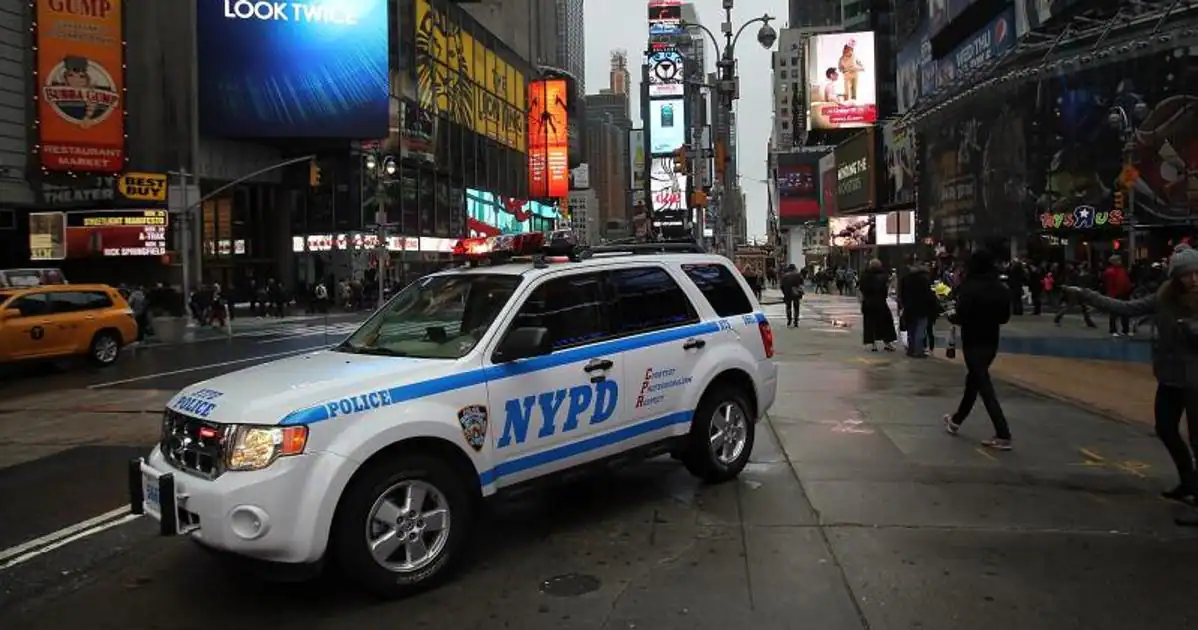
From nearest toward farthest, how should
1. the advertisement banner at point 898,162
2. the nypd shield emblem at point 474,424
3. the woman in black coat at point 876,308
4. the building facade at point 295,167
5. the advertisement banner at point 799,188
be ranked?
the nypd shield emblem at point 474,424, the woman in black coat at point 876,308, the building facade at point 295,167, the advertisement banner at point 898,162, the advertisement banner at point 799,188

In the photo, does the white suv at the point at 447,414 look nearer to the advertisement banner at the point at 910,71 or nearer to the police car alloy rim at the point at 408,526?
the police car alloy rim at the point at 408,526

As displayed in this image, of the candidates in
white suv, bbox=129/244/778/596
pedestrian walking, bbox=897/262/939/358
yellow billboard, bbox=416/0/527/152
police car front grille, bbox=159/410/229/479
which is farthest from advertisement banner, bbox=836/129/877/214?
police car front grille, bbox=159/410/229/479

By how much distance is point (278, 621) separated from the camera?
14.1 feet

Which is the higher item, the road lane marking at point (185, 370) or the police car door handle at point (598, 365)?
the police car door handle at point (598, 365)

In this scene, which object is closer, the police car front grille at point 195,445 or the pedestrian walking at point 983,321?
the police car front grille at point 195,445

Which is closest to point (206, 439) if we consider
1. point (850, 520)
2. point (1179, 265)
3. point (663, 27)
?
point (850, 520)

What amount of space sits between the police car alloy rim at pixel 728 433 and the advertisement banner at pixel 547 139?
87.1 metres

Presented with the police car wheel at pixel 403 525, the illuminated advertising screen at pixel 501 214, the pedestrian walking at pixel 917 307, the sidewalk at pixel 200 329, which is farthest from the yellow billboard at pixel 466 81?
the police car wheel at pixel 403 525

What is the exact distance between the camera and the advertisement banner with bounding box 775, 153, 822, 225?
11331 centimetres

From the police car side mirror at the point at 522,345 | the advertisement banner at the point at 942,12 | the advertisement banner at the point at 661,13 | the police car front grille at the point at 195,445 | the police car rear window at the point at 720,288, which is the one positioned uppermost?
the advertisement banner at the point at 661,13

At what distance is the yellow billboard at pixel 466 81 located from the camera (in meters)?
61.3

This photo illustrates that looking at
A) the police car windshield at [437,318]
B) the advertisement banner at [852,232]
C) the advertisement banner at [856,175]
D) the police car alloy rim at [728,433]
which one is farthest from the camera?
the advertisement banner at [852,232]

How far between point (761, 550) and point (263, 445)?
9.17 feet

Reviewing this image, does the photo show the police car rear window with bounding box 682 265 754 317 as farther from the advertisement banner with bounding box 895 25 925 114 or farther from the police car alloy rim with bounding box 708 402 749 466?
the advertisement banner with bounding box 895 25 925 114
